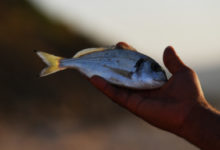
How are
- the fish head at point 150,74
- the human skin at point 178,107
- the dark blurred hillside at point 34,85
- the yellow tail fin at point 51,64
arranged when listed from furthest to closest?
the dark blurred hillside at point 34,85 → the yellow tail fin at point 51,64 → the fish head at point 150,74 → the human skin at point 178,107

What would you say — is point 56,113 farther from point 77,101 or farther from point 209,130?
point 209,130

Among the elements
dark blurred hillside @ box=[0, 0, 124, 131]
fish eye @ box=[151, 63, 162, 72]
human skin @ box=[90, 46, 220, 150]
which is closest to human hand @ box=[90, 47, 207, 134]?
human skin @ box=[90, 46, 220, 150]

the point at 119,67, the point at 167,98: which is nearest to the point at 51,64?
the point at 119,67

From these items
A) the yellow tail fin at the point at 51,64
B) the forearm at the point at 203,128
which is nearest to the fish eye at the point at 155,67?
the forearm at the point at 203,128

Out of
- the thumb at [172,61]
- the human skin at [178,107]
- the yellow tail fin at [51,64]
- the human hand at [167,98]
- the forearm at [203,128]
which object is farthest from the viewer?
the thumb at [172,61]

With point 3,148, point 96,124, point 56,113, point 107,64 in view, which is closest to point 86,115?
point 96,124

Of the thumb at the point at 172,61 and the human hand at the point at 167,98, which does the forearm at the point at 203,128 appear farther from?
the thumb at the point at 172,61
